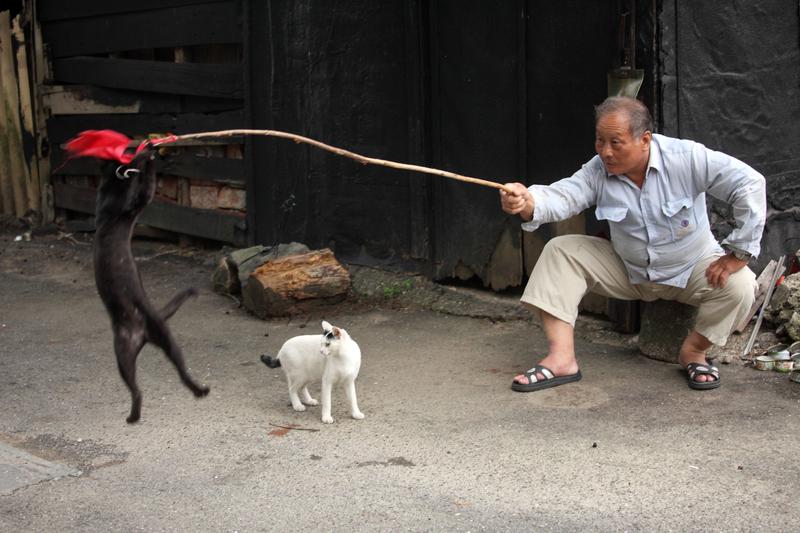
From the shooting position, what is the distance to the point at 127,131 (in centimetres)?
921

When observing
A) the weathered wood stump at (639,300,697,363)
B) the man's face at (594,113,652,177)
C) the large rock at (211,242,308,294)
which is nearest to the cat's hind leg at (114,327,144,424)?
the man's face at (594,113,652,177)

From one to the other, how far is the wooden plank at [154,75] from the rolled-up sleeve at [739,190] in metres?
4.29

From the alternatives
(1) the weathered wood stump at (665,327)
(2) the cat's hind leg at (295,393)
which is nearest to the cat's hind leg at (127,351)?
(2) the cat's hind leg at (295,393)

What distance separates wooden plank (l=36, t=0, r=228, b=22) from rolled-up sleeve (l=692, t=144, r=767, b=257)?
4698 millimetres

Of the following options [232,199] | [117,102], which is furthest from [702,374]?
[117,102]

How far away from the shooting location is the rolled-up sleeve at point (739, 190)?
15.3ft

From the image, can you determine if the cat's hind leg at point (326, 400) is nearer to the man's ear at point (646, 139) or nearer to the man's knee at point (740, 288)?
the man's ear at point (646, 139)

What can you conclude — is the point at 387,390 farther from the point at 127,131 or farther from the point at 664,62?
the point at 127,131

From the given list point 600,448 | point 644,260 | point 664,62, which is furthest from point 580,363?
point 664,62

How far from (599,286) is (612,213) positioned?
0.44 meters

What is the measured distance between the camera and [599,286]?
526cm

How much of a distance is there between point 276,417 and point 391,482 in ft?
3.23

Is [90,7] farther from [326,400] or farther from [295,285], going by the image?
[326,400]

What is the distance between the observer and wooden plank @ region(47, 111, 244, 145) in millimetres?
8289
